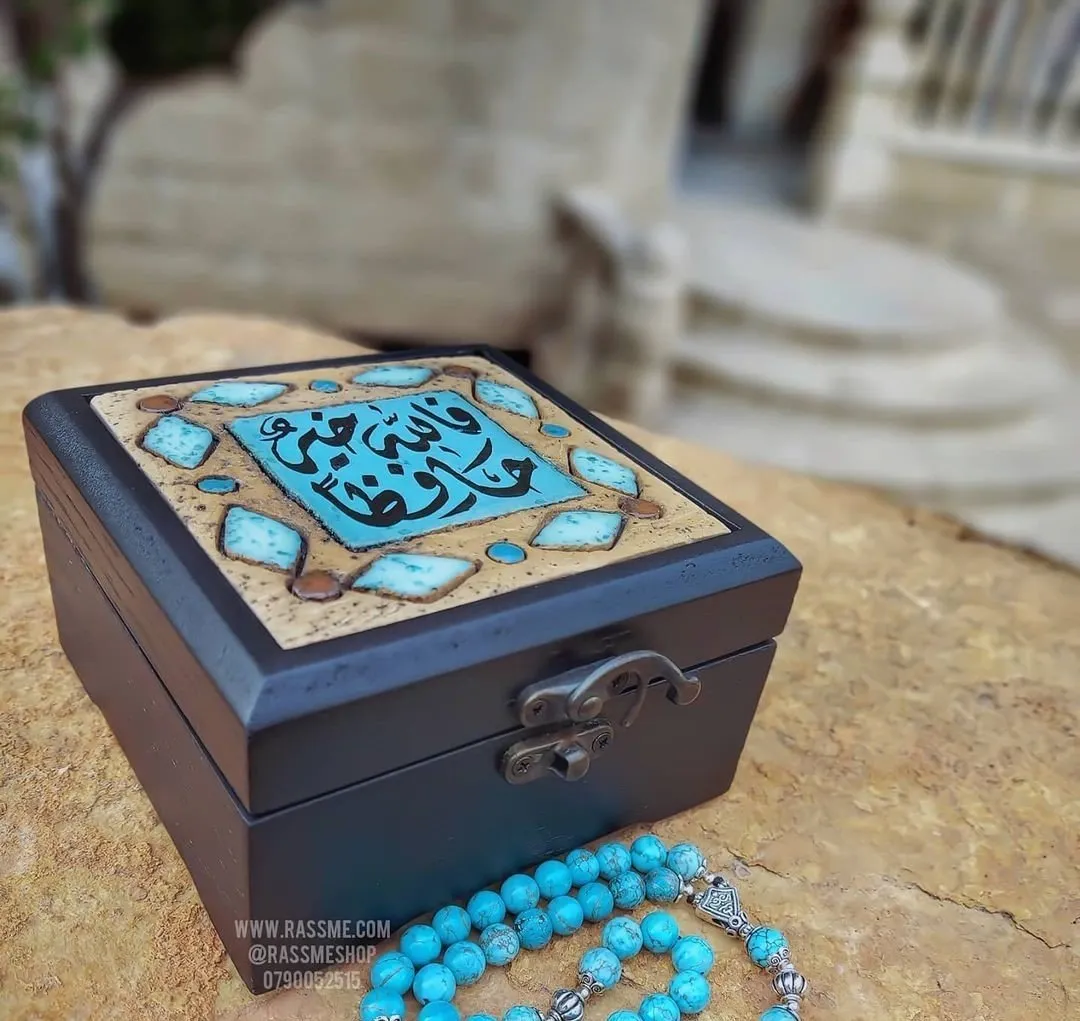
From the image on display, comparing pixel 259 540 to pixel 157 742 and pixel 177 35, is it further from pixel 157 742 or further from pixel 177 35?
pixel 177 35

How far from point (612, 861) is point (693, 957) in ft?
0.33

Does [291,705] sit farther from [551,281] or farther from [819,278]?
[819,278]

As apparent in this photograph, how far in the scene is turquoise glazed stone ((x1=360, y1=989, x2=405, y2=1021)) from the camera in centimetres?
74

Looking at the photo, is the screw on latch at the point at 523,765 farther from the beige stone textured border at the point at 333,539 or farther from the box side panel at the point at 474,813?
the beige stone textured border at the point at 333,539

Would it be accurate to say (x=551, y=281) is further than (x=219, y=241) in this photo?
Yes

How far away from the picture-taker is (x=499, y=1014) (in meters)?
0.77

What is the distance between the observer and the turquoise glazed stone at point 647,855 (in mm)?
880

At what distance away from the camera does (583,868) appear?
856 millimetres

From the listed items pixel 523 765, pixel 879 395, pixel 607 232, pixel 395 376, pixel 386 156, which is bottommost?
pixel 879 395

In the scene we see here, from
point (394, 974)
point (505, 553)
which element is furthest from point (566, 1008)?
point (505, 553)

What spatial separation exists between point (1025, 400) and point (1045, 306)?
0.80 meters

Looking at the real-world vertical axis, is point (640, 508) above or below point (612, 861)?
above

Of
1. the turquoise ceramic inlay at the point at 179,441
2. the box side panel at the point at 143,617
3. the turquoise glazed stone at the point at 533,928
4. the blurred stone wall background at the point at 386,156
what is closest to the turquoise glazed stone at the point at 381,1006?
the turquoise glazed stone at the point at 533,928

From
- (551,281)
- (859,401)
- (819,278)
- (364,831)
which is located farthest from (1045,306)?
(364,831)
